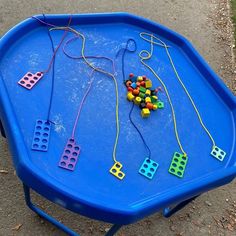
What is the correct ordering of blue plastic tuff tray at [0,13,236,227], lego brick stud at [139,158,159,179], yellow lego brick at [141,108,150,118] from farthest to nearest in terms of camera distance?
yellow lego brick at [141,108,150,118], lego brick stud at [139,158,159,179], blue plastic tuff tray at [0,13,236,227]

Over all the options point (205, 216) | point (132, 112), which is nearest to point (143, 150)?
point (132, 112)

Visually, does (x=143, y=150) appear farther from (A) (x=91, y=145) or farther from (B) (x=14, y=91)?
(B) (x=14, y=91)

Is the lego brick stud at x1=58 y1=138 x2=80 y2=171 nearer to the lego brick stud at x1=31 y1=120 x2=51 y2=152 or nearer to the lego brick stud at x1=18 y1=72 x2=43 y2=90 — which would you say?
the lego brick stud at x1=31 y1=120 x2=51 y2=152

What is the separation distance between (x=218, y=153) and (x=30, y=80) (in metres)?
0.75

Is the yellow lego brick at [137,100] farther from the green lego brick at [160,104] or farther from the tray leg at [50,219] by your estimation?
the tray leg at [50,219]

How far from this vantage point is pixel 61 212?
156 cm

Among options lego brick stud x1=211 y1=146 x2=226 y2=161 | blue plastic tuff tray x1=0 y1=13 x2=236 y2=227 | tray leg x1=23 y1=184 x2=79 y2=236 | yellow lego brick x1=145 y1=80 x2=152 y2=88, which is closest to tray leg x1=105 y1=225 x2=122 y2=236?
blue plastic tuff tray x1=0 y1=13 x2=236 y2=227

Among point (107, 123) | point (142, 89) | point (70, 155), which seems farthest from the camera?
point (142, 89)

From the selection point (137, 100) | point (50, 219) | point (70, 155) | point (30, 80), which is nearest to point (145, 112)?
point (137, 100)

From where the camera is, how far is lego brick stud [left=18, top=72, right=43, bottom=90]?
1.35 meters

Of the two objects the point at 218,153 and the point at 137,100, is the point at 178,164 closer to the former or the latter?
the point at 218,153

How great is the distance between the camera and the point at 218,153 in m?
1.40

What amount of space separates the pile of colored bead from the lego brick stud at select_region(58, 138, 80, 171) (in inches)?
12.0

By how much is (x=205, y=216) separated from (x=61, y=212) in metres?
0.66
